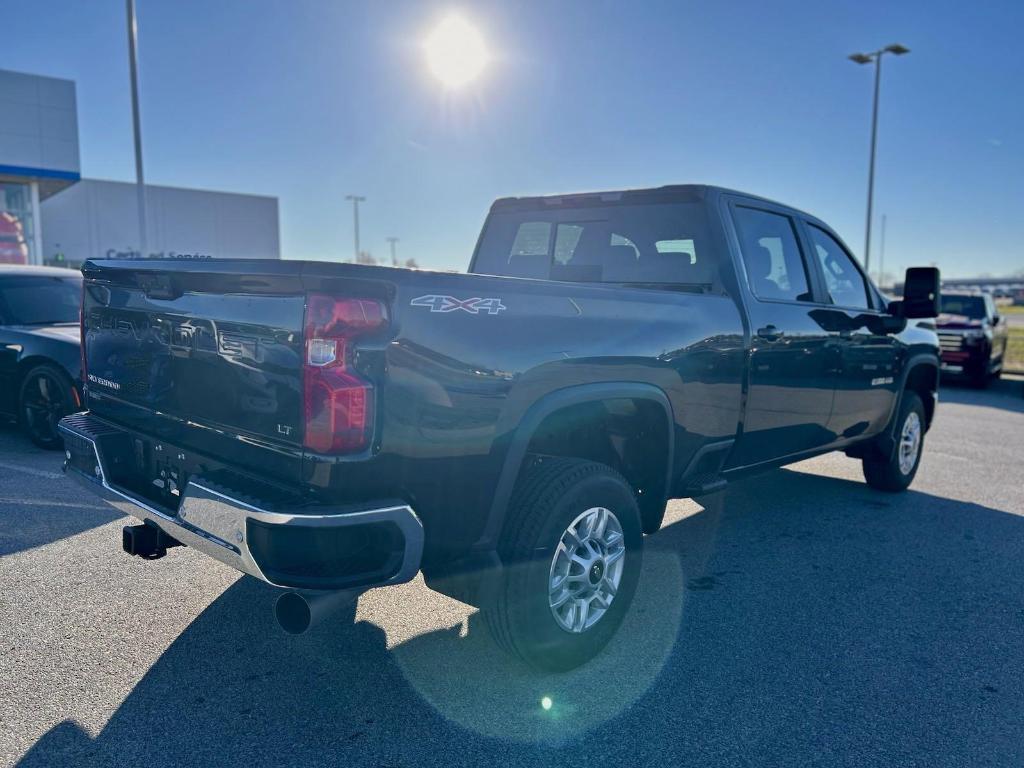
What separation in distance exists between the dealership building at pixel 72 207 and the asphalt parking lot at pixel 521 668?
18406 millimetres

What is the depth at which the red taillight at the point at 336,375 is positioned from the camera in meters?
2.39

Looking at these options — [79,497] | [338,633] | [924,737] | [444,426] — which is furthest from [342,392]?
[79,497]

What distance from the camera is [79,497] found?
5.30m

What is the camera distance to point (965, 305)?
14789mm

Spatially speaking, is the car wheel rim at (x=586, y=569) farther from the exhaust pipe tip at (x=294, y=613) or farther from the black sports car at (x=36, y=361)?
the black sports car at (x=36, y=361)

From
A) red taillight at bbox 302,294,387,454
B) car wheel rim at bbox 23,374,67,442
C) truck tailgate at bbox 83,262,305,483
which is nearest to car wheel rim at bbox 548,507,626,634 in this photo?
red taillight at bbox 302,294,387,454

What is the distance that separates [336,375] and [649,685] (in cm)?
178

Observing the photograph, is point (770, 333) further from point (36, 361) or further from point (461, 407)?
point (36, 361)

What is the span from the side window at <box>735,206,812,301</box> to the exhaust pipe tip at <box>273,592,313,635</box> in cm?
287

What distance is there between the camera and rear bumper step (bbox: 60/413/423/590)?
238 cm

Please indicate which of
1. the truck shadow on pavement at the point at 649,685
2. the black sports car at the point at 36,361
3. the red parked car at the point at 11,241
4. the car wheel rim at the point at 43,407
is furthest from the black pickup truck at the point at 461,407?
the red parked car at the point at 11,241

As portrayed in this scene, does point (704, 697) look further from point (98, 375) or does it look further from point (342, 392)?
point (98, 375)

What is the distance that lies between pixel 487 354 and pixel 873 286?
4.17 metres

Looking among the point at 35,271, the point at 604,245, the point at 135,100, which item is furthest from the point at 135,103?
the point at 604,245
